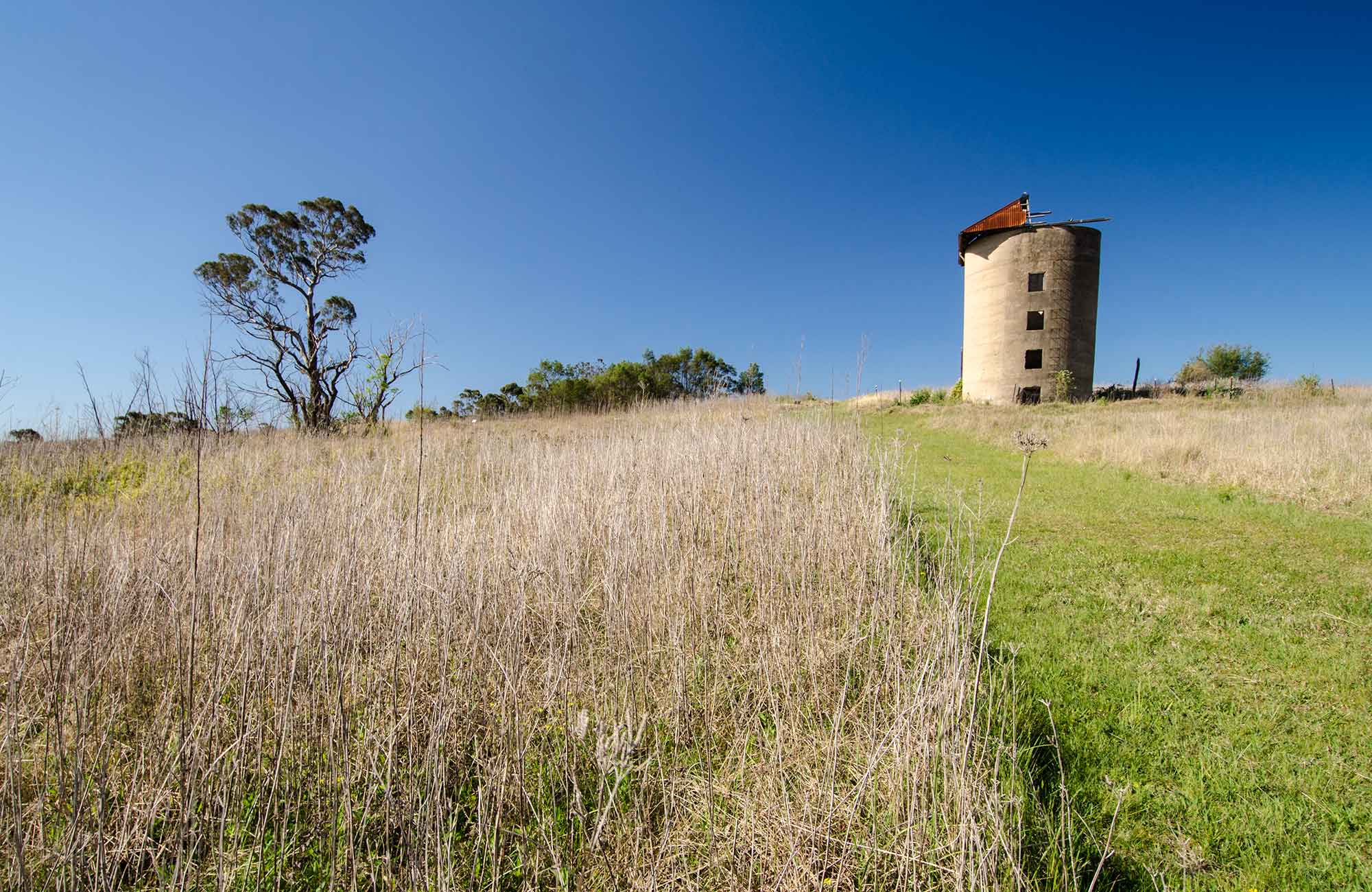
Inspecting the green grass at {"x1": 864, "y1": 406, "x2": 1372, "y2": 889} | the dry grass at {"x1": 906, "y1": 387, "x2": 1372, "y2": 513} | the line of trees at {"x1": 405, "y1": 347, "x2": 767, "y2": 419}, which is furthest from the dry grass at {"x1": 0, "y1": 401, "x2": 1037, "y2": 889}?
the line of trees at {"x1": 405, "y1": 347, "x2": 767, "y2": 419}

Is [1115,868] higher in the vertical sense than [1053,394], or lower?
lower

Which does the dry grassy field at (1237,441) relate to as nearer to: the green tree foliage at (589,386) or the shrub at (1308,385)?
the shrub at (1308,385)

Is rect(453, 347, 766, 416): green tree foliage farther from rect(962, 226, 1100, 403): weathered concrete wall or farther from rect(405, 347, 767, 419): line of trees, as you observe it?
rect(962, 226, 1100, 403): weathered concrete wall

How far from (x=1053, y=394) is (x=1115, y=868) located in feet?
69.4

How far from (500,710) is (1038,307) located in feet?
74.5

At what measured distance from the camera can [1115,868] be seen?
167 centimetres

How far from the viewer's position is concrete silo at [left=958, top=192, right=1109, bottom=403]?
725 inches

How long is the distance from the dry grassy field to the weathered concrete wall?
3418 mm

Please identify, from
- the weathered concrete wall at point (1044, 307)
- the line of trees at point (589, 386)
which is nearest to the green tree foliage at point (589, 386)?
the line of trees at point (589, 386)

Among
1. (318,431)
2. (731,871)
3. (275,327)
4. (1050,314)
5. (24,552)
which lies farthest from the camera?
(1050,314)

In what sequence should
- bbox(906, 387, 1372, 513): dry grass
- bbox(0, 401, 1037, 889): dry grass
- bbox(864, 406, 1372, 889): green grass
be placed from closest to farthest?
bbox(0, 401, 1037, 889): dry grass, bbox(864, 406, 1372, 889): green grass, bbox(906, 387, 1372, 513): dry grass

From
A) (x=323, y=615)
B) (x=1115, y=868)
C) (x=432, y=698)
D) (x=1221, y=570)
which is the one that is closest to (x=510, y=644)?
(x=432, y=698)

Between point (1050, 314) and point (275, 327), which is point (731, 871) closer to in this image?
point (275, 327)

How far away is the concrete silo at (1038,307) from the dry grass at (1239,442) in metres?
3.80
